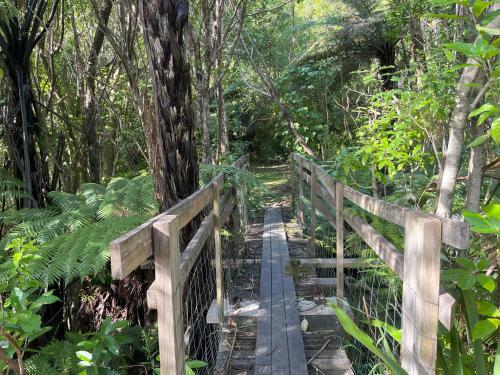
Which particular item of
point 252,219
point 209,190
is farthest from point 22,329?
point 252,219

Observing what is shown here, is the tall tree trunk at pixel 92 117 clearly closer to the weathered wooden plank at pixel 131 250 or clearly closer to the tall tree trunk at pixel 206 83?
the tall tree trunk at pixel 206 83

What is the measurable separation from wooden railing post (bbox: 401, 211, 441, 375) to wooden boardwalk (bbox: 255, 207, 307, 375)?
133 centimetres

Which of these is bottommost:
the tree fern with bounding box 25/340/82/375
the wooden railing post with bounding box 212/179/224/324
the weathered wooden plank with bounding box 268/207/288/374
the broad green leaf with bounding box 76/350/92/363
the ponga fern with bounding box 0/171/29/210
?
the weathered wooden plank with bounding box 268/207/288/374

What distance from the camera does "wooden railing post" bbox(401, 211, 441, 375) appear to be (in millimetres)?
1403

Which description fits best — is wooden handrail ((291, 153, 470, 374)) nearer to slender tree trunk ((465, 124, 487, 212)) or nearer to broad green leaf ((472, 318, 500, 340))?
broad green leaf ((472, 318, 500, 340))

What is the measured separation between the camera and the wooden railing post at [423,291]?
1403mm

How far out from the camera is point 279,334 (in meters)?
3.06

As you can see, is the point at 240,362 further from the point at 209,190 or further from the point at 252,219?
the point at 252,219

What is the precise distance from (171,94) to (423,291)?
1.95 metres

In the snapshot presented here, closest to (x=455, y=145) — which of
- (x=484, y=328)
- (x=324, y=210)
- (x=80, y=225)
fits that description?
(x=484, y=328)

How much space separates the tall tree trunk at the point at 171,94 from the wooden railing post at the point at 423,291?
170cm

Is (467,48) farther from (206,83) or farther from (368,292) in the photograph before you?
(206,83)

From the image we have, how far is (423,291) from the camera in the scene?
1.43m

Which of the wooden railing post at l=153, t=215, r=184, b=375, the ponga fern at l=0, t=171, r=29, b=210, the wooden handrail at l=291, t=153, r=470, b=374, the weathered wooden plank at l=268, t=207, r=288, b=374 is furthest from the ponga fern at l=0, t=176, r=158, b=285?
the wooden handrail at l=291, t=153, r=470, b=374
